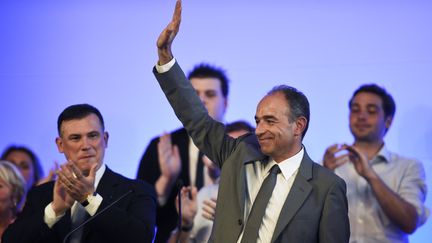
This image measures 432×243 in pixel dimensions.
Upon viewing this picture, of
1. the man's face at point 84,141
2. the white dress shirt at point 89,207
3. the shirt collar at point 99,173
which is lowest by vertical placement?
the white dress shirt at point 89,207

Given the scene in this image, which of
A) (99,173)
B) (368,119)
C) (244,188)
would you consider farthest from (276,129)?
(368,119)

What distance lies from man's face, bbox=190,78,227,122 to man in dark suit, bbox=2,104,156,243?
1.34 meters

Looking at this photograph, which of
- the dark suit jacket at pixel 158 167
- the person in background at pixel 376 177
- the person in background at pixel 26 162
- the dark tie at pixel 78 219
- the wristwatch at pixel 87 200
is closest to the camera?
the wristwatch at pixel 87 200

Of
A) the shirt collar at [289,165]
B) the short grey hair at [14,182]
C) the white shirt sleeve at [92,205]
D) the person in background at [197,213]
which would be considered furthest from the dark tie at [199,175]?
the shirt collar at [289,165]

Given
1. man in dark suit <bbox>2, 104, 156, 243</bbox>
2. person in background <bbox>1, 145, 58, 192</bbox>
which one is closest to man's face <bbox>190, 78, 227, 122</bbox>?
person in background <bbox>1, 145, 58, 192</bbox>

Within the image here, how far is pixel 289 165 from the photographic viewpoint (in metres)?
3.34

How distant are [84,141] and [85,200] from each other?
38cm

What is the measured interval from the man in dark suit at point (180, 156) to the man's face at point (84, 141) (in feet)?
3.18

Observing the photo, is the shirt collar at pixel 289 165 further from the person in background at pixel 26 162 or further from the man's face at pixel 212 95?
the person in background at pixel 26 162

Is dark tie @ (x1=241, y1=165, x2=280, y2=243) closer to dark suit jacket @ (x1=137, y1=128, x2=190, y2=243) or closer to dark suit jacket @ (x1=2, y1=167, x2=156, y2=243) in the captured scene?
dark suit jacket @ (x1=2, y1=167, x2=156, y2=243)

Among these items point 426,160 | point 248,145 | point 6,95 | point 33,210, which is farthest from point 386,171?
point 6,95

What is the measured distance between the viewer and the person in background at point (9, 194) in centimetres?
446

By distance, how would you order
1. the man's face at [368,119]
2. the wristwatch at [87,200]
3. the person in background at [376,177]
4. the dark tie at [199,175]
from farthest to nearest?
the dark tie at [199,175], the man's face at [368,119], the person in background at [376,177], the wristwatch at [87,200]

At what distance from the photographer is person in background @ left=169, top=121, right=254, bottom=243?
442 cm
